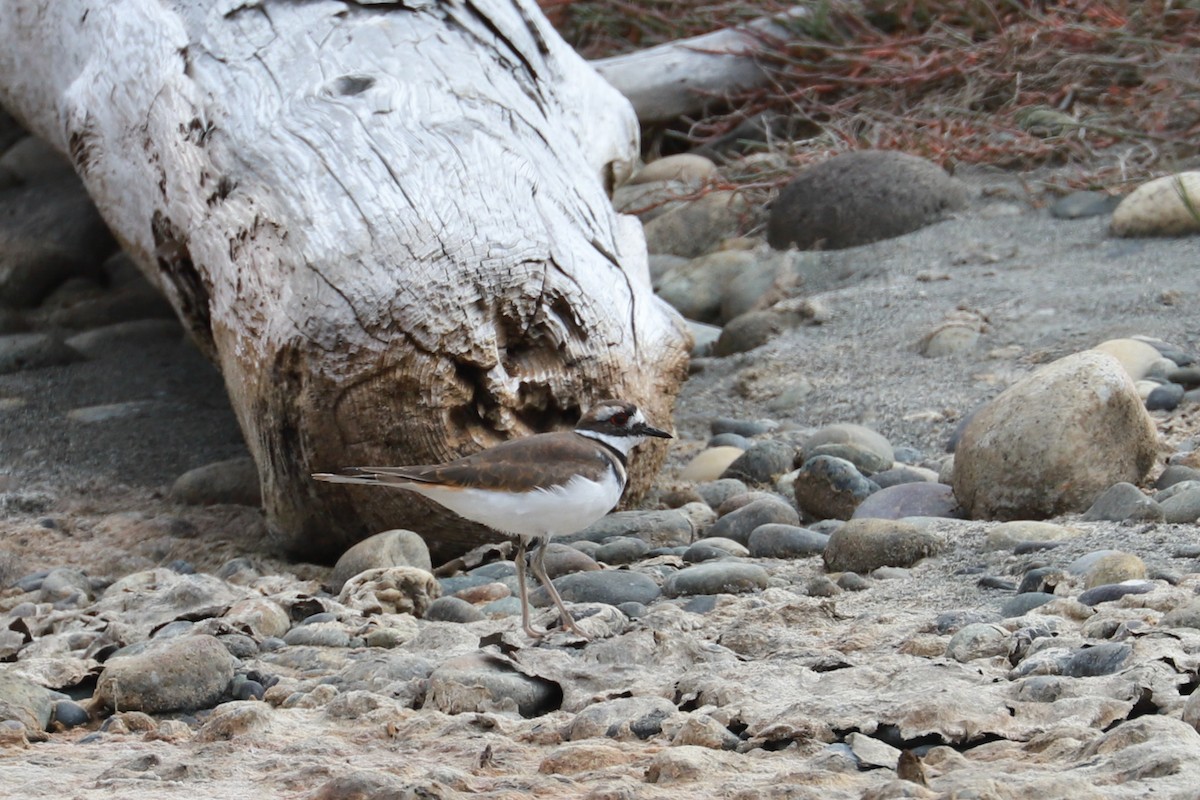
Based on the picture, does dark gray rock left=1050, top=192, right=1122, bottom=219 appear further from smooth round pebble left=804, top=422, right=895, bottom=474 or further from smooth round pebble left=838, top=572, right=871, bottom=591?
smooth round pebble left=838, top=572, right=871, bottom=591

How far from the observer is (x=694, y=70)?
10203 mm

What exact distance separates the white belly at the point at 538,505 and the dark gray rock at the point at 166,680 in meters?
0.81

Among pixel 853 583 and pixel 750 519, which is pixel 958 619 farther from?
pixel 750 519

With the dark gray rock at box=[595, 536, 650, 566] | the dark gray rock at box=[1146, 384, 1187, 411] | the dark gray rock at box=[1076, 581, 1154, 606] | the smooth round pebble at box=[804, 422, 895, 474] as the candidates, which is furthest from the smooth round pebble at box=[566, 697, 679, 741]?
the dark gray rock at box=[1146, 384, 1187, 411]

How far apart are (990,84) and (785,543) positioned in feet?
18.8

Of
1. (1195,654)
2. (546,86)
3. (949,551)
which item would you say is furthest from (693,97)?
(1195,654)

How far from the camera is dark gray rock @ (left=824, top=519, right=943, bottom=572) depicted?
15.0ft

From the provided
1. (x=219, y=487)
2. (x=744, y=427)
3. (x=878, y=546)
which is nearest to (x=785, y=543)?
(x=878, y=546)

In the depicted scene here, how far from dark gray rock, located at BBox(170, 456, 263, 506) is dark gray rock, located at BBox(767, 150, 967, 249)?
3963 mm

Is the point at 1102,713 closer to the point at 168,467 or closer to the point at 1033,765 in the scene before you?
the point at 1033,765

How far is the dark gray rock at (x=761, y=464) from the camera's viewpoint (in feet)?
18.8

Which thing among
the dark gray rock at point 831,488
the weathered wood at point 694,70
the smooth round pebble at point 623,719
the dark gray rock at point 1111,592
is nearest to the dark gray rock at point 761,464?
the dark gray rock at point 831,488

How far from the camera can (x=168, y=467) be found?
6.01m

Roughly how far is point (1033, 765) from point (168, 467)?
4.12 m
